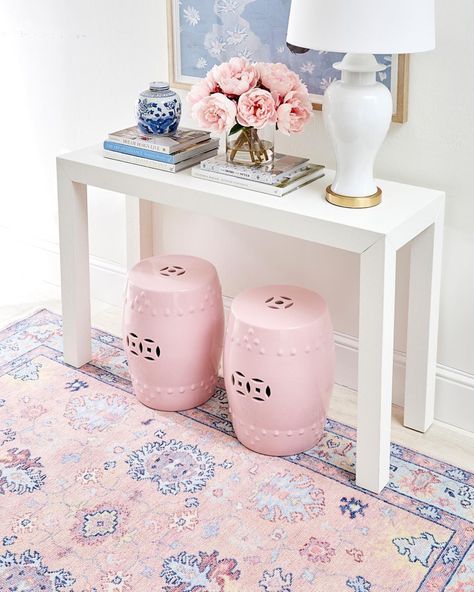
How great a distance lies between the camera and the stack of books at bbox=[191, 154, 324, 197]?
2143mm

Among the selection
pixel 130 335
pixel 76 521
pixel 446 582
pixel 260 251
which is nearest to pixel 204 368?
pixel 130 335

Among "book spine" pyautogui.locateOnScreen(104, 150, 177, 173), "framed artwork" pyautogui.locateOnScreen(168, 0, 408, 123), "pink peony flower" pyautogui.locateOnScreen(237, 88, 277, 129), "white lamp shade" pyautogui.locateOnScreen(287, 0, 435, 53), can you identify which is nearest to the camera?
"white lamp shade" pyautogui.locateOnScreen(287, 0, 435, 53)

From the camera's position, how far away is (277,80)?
2100 mm

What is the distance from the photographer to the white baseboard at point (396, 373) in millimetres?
2350

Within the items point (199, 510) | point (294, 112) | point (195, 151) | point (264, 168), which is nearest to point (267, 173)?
point (264, 168)

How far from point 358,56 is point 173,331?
85 cm

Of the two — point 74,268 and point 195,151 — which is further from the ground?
point 195,151

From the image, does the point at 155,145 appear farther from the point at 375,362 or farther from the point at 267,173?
the point at 375,362

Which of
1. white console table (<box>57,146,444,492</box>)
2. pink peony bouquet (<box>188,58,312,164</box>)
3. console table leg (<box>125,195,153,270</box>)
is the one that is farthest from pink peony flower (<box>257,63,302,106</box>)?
console table leg (<box>125,195,153,270</box>)

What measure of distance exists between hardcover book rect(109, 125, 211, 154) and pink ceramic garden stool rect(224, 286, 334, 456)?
0.43 m

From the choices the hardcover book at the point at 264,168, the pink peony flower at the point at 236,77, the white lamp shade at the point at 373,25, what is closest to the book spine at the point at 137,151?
the hardcover book at the point at 264,168

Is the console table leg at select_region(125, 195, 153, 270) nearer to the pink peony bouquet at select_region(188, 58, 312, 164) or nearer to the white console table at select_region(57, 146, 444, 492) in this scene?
the white console table at select_region(57, 146, 444, 492)

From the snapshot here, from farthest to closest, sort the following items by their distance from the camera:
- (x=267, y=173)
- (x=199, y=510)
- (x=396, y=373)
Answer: (x=396, y=373) → (x=267, y=173) → (x=199, y=510)

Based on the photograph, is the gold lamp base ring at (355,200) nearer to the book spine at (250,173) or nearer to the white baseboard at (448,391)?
the book spine at (250,173)
